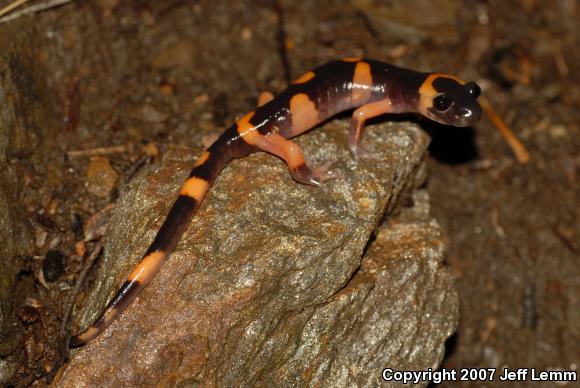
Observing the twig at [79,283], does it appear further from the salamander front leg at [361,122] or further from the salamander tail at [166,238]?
the salamander front leg at [361,122]

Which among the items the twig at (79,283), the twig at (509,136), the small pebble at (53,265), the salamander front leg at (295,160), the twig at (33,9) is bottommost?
the twig at (509,136)

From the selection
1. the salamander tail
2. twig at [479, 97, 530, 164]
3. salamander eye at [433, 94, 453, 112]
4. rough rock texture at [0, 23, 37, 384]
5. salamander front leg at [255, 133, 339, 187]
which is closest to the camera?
the salamander tail

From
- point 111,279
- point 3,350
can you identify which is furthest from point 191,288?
point 3,350

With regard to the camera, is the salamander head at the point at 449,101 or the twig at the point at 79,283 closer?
the twig at the point at 79,283

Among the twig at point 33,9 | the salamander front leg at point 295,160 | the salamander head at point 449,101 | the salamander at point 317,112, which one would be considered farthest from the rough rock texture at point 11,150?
the salamander head at point 449,101

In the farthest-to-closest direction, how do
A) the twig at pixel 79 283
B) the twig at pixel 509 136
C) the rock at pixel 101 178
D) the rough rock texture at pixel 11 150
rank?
the twig at pixel 509 136 < the rock at pixel 101 178 < the twig at pixel 79 283 < the rough rock texture at pixel 11 150

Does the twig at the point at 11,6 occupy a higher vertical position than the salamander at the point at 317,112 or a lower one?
higher

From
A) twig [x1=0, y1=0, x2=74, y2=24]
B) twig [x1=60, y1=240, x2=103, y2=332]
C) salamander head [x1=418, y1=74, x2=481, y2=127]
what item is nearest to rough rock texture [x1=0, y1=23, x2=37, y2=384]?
twig [x1=0, y1=0, x2=74, y2=24]

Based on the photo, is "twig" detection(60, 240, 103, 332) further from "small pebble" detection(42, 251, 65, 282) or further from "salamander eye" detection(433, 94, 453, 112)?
"salamander eye" detection(433, 94, 453, 112)

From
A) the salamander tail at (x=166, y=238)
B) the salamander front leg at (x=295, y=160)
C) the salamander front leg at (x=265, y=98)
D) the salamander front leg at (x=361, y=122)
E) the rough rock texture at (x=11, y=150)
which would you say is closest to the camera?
the salamander tail at (x=166, y=238)
